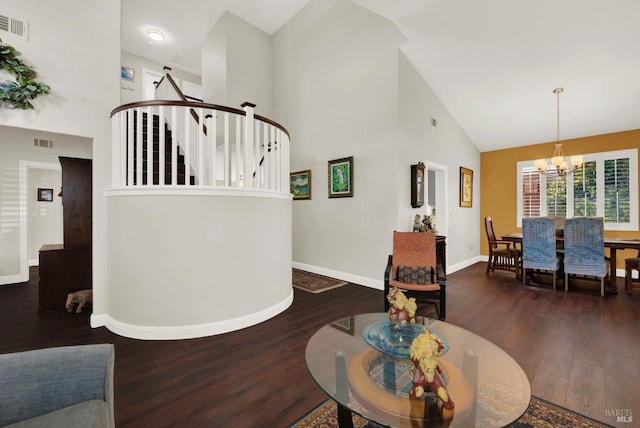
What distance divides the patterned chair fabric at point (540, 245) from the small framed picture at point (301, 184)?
12.6 feet

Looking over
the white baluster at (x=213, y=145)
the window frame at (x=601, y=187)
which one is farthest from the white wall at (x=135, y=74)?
the window frame at (x=601, y=187)

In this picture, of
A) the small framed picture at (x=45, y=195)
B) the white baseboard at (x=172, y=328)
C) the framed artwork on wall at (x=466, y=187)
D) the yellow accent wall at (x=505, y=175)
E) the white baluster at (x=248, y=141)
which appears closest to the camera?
the white baseboard at (x=172, y=328)

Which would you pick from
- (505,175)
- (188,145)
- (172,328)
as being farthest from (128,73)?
(505,175)

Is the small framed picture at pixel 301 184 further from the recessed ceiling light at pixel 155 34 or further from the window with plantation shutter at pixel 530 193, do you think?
the window with plantation shutter at pixel 530 193

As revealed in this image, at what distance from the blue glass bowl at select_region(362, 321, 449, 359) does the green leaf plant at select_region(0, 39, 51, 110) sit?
147 inches

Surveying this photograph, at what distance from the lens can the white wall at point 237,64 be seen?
581 centimetres

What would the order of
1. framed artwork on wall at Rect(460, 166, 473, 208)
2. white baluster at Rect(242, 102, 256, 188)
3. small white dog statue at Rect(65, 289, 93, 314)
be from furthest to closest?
framed artwork on wall at Rect(460, 166, 473, 208) < small white dog statue at Rect(65, 289, 93, 314) < white baluster at Rect(242, 102, 256, 188)

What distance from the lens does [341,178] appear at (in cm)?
482

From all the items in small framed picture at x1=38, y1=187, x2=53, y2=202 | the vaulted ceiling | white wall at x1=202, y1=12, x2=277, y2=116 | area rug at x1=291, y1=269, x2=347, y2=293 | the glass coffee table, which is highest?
white wall at x1=202, y1=12, x2=277, y2=116

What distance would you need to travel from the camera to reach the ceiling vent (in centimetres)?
252

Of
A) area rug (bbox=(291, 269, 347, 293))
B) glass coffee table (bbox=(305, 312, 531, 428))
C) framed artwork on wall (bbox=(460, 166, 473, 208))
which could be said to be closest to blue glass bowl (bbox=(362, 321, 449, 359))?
glass coffee table (bbox=(305, 312, 531, 428))

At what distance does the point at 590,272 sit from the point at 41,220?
960 centimetres

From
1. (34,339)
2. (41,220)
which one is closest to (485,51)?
(34,339)

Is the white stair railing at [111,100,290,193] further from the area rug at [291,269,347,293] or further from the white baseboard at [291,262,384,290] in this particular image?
the white baseboard at [291,262,384,290]
